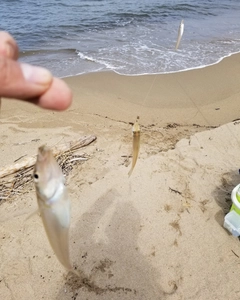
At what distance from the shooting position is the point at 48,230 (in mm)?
1808

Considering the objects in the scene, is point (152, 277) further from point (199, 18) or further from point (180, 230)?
point (199, 18)

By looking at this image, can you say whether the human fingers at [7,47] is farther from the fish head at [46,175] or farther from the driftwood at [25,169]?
the driftwood at [25,169]

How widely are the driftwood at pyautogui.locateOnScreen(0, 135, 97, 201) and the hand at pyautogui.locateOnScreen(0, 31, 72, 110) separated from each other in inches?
132

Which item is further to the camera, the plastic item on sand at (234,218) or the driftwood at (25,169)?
the driftwood at (25,169)

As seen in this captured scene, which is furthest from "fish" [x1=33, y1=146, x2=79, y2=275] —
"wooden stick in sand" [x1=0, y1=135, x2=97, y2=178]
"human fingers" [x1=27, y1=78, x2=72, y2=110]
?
"wooden stick in sand" [x1=0, y1=135, x2=97, y2=178]

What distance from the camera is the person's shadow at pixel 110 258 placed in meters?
3.16

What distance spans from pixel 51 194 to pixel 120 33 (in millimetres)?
12097

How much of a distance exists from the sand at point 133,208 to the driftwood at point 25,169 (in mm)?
90

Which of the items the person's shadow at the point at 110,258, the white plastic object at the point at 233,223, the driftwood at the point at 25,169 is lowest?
the person's shadow at the point at 110,258

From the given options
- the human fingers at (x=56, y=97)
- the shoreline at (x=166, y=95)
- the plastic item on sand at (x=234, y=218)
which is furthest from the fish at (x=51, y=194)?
the shoreline at (x=166, y=95)

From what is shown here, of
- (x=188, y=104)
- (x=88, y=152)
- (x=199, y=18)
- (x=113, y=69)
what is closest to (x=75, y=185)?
(x=88, y=152)

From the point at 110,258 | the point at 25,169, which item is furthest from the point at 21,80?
the point at 25,169

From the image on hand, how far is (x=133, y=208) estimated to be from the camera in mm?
4074

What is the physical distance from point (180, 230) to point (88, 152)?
7.29 feet
